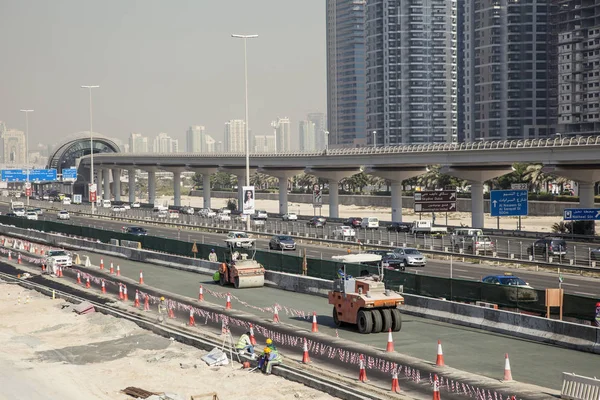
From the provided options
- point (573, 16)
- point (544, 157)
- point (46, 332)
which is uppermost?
point (573, 16)

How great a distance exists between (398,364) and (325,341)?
4440 millimetres

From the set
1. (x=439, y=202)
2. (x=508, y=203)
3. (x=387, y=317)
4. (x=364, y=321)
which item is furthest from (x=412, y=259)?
(x=364, y=321)

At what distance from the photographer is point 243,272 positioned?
4434 cm

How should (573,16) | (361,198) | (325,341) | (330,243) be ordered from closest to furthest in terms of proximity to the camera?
(325,341), (330,243), (361,198), (573,16)

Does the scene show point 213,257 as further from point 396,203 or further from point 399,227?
point 396,203

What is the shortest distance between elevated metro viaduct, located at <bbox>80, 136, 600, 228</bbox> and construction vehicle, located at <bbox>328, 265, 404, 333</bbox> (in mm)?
46940

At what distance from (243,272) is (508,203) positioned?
1782cm

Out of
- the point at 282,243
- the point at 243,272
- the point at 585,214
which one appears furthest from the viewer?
the point at 282,243

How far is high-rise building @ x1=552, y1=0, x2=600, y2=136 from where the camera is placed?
531ft

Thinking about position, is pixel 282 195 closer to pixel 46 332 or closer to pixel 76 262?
pixel 76 262

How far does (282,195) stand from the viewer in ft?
384

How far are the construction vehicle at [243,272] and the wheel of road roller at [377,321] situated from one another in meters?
15.3

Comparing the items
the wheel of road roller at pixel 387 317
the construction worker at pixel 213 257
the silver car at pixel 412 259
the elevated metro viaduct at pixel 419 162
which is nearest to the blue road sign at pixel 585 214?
the silver car at pixel 412 259

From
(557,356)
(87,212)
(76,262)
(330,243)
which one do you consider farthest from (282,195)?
(557,356)
